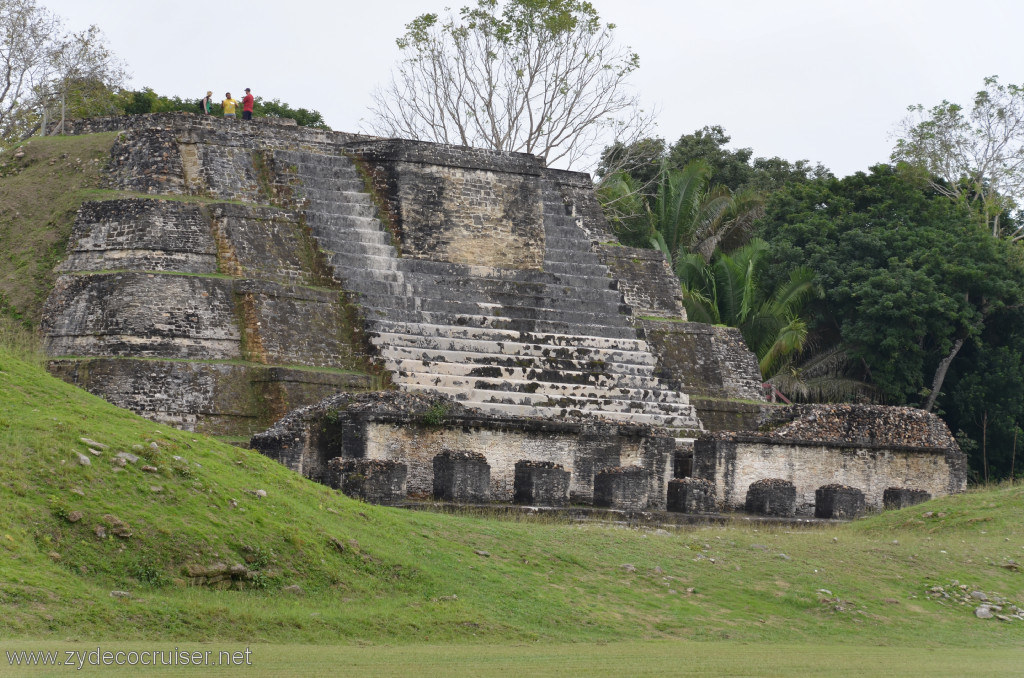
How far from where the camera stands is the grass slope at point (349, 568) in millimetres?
10219

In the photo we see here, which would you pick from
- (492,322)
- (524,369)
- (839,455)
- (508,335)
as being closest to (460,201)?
(492,322)

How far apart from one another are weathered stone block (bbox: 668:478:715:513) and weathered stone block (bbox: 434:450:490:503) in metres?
3.02

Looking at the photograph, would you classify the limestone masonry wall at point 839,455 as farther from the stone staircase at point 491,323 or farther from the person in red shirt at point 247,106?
the person in red shirt at point 247,106

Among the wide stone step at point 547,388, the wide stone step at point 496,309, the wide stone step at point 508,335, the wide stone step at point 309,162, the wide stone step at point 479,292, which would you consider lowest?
the wide stone step at point 547,388

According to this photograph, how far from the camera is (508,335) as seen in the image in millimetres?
21516

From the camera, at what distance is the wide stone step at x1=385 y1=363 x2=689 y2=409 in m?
20.1

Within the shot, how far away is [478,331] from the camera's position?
21.4 meters

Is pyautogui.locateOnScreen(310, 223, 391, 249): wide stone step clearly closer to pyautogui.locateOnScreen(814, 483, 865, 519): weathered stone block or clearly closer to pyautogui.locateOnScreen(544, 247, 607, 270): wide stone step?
pyautogui.locateOnScreen(544, 247, 607, 270): wide stone step

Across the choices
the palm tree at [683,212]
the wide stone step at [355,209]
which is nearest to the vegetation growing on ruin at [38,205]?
the wide stone step at [355,209]

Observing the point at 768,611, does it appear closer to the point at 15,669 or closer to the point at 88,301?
the point at 15,669

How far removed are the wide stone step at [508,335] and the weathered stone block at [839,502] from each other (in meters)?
4.03

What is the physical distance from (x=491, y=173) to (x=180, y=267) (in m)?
6.14

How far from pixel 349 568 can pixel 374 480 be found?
4126 mm

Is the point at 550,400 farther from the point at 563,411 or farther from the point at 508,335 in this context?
the point at 508,335
